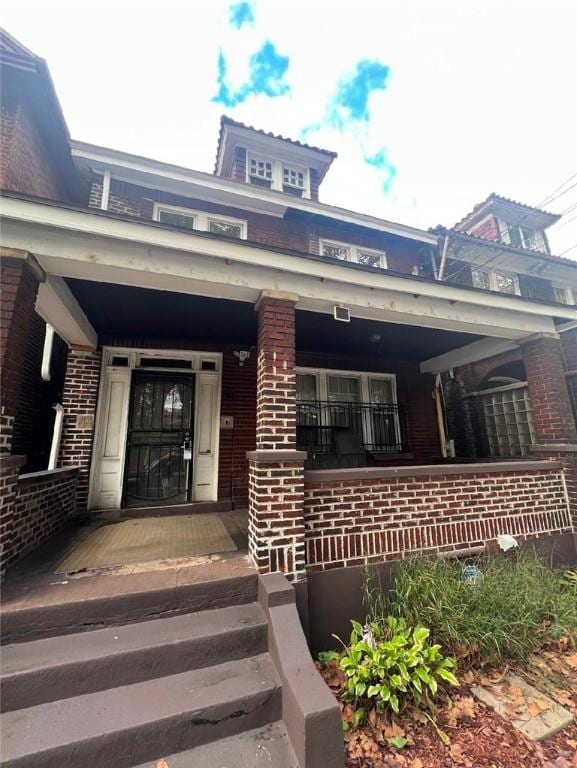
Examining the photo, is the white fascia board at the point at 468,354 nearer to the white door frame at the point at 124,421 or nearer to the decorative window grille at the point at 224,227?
the white door frame at the point at 124,421

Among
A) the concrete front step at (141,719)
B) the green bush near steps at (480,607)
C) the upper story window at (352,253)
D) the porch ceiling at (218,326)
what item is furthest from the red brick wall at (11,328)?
the upper story window at (352,253)

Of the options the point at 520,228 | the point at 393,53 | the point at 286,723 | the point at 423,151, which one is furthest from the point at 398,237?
the point at 286,723

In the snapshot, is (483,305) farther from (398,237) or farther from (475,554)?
(398,237)

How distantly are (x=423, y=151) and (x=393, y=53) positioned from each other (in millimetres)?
2920

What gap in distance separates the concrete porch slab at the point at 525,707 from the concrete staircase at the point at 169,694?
1343 millimetres

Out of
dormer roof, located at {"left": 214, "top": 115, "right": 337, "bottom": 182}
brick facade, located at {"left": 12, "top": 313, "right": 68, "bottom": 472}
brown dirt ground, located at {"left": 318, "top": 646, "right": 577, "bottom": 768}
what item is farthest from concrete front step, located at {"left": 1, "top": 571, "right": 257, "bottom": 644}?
dormer roof, located at {"left": 214, "top": 115, "right": 337, "bottom": 182}

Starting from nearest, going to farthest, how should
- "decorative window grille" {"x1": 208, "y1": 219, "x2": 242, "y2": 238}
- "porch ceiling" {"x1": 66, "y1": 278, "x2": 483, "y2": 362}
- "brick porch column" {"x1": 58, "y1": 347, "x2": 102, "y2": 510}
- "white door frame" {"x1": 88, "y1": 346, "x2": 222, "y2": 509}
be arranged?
"porch ceiling" {"x1": 66, "y1": 278, "x2": 483, "y2": 362} → "brick porch column" {"x1": 58, "y1": 347, "x2": 102, "y2": 510} → "white door frame" {"x1": 88, "y1": 346, "x2": 222, "y2": 509} → "decorative window grille" {"x1": 208, "y1": 219, "x2": 242, "y2": 238}

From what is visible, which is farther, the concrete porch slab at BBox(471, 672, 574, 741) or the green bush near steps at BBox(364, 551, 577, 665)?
the green bush near steps at BBox(364, 551, 577, 665)

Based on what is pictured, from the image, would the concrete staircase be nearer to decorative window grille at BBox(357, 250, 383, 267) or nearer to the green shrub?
the green shrub

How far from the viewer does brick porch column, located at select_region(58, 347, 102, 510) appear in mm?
4785

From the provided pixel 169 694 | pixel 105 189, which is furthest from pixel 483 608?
pixel 105 189

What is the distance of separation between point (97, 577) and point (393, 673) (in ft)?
7.87

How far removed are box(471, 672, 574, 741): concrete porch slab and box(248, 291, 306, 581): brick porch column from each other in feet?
5.18

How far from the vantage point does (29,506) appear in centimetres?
323
